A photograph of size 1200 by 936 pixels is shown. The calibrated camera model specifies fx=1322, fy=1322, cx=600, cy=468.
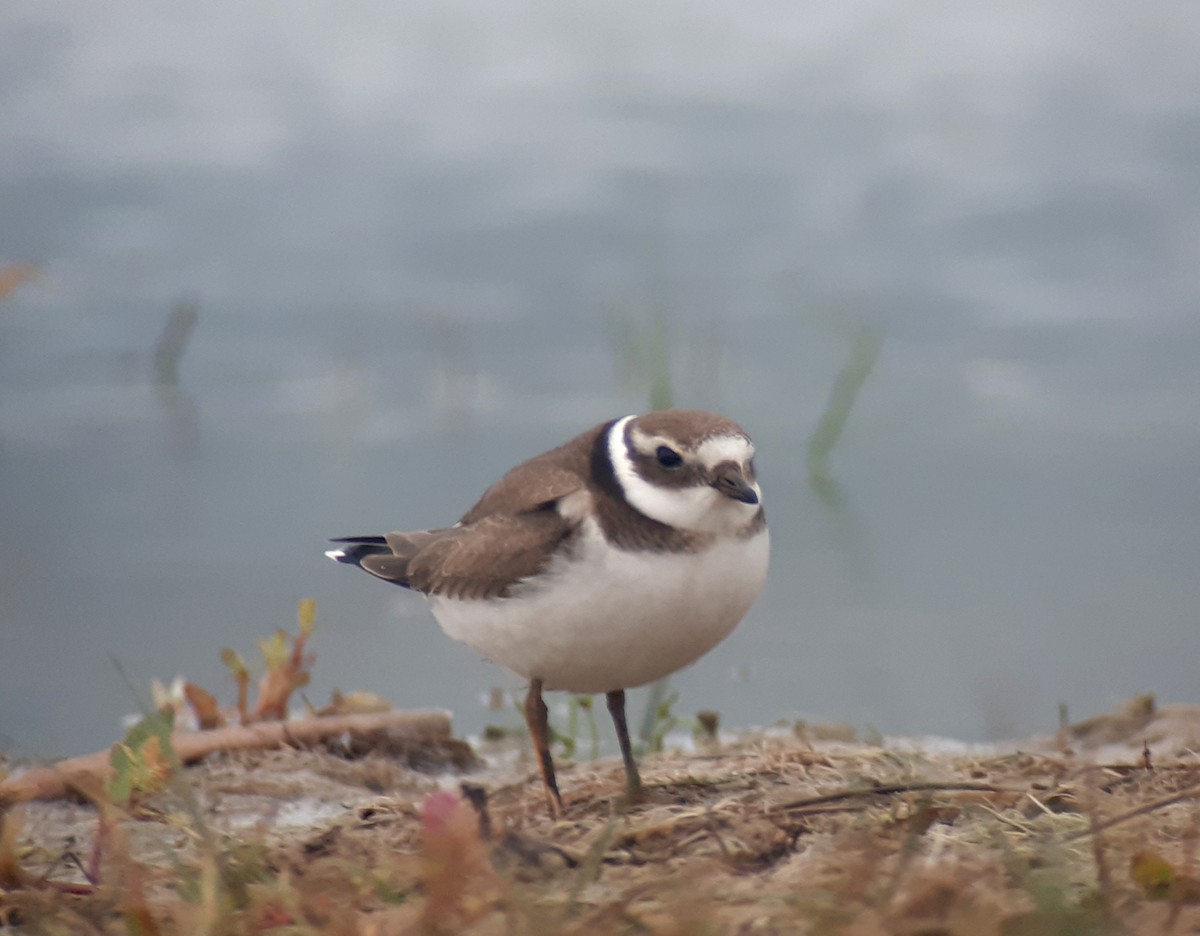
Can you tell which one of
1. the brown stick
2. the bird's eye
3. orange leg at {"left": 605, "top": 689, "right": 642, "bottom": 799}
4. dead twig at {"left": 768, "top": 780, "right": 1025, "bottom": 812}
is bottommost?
the brown stick

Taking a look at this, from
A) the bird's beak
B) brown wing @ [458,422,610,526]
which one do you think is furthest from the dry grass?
brown wing @ [458,422,610,526]

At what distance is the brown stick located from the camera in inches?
187

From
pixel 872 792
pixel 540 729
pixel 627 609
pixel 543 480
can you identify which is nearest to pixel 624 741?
pixel 540 729

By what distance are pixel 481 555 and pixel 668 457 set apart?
73 cm

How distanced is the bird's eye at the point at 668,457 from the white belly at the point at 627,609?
0.28m

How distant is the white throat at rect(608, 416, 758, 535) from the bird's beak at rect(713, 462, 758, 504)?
4cm

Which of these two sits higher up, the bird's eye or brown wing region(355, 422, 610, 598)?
the bird's eye

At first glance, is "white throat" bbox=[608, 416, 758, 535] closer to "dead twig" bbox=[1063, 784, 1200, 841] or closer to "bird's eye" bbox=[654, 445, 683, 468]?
"bird's eye" bbox=[654, 445, 683, 468]

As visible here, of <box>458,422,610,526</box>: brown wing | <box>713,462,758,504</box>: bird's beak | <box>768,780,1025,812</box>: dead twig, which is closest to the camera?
<box>768,780,1025,812</box>: dead twig

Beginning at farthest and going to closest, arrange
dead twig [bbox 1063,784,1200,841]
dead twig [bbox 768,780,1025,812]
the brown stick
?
the brown stick < dead twig [bbox 768,780,1025,812] < dead twig [bbox 1063,784,1200,841]

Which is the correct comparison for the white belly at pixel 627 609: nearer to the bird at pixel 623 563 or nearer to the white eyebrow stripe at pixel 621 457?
the bird at pixel 623 563

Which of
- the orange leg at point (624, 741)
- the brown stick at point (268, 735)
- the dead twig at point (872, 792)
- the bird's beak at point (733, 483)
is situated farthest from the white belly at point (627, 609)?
the brown stick at point (268, 735)

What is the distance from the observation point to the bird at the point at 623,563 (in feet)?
12.8

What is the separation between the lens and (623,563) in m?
3.90
